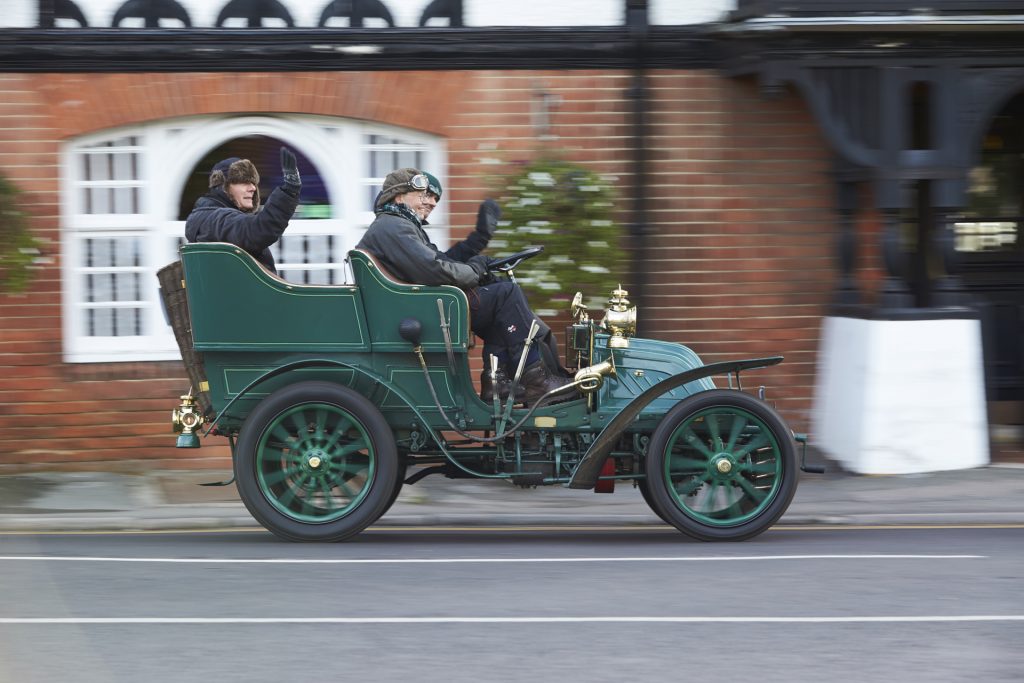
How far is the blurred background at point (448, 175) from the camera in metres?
10.3

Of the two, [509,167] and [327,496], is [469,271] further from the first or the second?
[509,167]

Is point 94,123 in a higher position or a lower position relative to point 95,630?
higher

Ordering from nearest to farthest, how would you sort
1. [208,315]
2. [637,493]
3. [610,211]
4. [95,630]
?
[95,630] < [208,315] < [637,493] < [610,211]

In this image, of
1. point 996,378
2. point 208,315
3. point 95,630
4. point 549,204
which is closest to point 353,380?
point 208,315

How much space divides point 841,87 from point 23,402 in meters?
6.12

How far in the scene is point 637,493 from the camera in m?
9.54

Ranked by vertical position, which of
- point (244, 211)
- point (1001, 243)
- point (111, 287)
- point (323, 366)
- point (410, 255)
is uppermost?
point (244, 211)

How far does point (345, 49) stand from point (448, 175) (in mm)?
1159

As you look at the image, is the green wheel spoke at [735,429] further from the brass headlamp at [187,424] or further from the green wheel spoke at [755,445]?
the brass headlamp at [187,424]

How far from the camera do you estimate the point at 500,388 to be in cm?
753

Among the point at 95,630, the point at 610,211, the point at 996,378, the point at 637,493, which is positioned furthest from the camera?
the point at 996,378

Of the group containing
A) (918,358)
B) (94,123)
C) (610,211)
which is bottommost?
(918,358)

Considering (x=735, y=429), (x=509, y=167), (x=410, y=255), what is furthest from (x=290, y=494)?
(x=509, y=167)

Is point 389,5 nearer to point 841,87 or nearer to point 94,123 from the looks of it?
point 94,123
